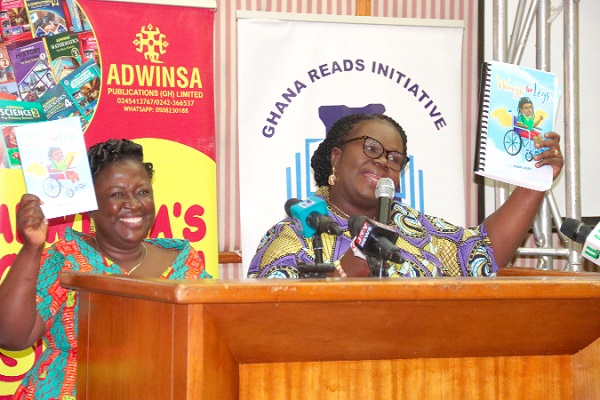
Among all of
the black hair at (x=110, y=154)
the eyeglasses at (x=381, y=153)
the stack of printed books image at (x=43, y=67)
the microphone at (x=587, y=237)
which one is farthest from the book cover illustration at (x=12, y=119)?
the microphone at (x=587, y=237)

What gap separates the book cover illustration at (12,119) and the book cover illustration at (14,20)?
0.36 m

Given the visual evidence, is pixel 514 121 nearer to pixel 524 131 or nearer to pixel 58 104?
pixel 524 131

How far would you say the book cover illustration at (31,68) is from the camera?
3639 mm

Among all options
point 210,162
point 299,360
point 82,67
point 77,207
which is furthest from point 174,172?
point 299,360

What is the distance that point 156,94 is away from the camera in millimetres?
3842

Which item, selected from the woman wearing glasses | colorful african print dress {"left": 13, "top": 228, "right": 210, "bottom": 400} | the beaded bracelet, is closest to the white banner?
the woman wearing glasses

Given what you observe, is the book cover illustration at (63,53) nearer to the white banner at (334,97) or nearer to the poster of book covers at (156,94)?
the poster of book covers at (156,94)

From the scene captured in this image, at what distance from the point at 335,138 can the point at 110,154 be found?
0.80m

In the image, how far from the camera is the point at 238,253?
4387 mm

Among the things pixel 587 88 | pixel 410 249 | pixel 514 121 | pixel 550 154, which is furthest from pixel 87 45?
pixel 587 88

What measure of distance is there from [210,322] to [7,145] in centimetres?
203

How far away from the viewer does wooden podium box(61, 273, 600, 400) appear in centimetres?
169

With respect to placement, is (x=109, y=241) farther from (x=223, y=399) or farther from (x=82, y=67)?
(x=223, y=399)

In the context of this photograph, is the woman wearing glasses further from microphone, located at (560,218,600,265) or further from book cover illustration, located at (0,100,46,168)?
book cover illustration, located at (0,100,46,168)
